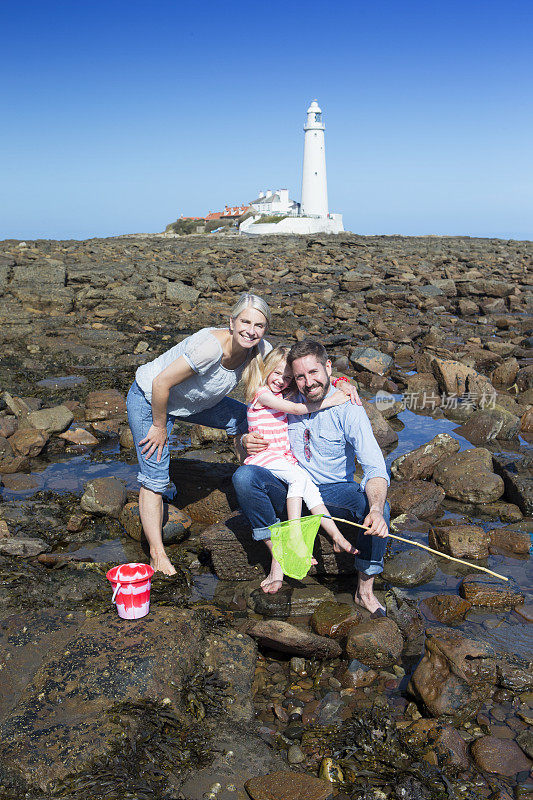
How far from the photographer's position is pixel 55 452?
7527mm

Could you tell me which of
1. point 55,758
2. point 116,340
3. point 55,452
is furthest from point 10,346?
point 55,758

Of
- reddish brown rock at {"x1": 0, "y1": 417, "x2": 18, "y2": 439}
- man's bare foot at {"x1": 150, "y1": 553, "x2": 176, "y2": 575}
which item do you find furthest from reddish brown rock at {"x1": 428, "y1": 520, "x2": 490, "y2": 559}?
reddish brown rock at {"x1": 0, "y1": 417, "x2": 18, "y2": 439}

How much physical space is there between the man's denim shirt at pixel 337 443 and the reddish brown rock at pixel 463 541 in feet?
4.09

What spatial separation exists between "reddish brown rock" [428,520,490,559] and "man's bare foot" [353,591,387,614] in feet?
3.82

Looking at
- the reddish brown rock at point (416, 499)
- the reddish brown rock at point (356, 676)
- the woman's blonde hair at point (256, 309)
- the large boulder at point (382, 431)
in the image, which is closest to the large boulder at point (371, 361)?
the large boulder at point (382, 431)

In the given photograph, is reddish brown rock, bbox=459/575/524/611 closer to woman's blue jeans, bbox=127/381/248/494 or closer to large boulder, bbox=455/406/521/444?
woman's blue jeans, bbox=127/381/248/494

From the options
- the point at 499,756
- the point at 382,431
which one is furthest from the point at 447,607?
the point at 382,431

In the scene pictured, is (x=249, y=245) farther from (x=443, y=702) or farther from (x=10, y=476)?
(x=443, y=702)

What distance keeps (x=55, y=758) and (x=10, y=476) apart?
14.1ft

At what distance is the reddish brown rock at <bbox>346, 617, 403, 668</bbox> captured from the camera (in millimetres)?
3920

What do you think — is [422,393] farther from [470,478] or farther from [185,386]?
[185,386]

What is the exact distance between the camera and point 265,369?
458 cm

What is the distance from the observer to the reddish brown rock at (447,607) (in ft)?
14.7

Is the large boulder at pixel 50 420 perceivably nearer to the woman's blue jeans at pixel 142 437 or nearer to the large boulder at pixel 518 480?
the woman's blue jeans at pixel 142 437
